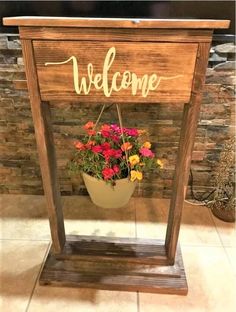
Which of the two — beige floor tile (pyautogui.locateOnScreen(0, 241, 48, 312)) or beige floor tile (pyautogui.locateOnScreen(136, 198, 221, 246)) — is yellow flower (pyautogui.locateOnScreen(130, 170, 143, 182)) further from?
beige floor tile (pyautogui.locateOnScreen(0, 241, 48, 312))

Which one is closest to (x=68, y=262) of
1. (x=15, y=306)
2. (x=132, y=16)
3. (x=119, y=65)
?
(x=15, y=306)

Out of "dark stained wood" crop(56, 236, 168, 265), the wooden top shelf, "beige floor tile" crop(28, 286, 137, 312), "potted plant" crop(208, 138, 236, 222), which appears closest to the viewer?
the wooden top shelf

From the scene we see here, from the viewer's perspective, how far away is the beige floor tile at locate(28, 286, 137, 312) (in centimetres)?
97

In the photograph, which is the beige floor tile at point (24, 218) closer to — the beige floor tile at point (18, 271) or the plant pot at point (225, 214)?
the beige floor tile at point (18, 271)

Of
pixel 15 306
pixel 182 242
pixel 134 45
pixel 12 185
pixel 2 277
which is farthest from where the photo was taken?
pixel 12 185

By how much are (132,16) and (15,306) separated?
108 cm

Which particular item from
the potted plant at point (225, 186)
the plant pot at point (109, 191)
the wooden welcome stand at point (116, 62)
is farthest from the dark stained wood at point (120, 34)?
the potted plant at point (225, 186)

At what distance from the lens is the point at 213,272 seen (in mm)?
1108

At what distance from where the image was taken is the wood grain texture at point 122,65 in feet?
2.35

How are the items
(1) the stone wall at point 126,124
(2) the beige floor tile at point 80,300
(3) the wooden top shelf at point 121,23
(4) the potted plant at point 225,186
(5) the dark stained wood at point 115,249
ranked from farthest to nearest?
(4) the potted plant at point 225,186 → (1) the stone wall at point 126,124 → (5) the dark stained wood at point 115,249 → (2) the beige floor tile at point 80,300 → (3) the wooden top shelf at point 121,23

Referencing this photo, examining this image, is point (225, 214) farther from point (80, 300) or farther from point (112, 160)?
point (80, 300)

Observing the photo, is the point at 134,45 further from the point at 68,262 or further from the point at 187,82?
the point at 68,262

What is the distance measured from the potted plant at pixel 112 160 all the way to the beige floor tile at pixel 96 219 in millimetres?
183

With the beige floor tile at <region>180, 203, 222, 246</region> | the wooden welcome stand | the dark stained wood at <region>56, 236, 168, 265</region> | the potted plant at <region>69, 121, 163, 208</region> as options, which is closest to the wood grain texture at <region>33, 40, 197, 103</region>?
the wooden welcome stand
